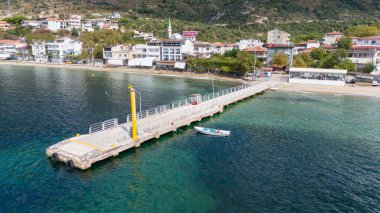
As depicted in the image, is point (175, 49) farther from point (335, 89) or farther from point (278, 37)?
point (335, 89)

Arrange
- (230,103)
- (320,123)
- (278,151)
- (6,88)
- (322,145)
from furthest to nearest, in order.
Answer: (6,88), (230,103), (320,123), (322,145), (278,151)

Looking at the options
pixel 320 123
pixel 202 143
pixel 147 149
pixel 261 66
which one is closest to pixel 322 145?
pixel 320 123

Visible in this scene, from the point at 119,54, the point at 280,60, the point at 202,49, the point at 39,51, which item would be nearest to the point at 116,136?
the point at 280,60

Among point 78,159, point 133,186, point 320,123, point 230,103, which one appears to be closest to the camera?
point 133,186

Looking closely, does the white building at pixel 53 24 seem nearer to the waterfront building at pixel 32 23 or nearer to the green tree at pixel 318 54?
the waterfront building at pixel 32 23

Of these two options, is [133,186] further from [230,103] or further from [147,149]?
[230,103]

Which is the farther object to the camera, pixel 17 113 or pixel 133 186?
pixel 17 113

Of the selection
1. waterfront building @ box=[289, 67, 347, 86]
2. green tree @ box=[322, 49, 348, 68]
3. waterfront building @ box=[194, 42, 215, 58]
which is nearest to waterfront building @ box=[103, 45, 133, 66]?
waterfront building @ box=[194, 42, 215, 58]
